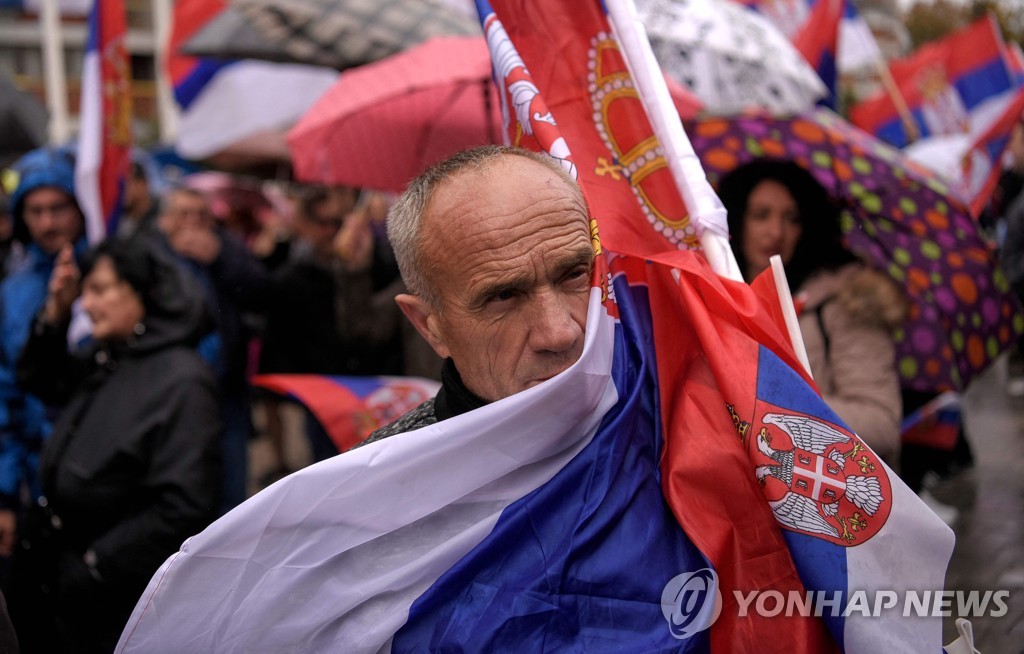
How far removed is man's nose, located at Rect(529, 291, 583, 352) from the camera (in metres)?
1.77

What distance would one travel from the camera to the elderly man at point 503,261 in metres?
1.79

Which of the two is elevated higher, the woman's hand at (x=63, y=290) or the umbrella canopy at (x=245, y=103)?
the umbrella canopy at (x=245, y=103)

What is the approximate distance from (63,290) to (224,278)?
1649 millimetres

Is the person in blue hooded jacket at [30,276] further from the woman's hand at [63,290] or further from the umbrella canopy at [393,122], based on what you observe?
the umbrella canopy at [393,122]

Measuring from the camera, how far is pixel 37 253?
463cm

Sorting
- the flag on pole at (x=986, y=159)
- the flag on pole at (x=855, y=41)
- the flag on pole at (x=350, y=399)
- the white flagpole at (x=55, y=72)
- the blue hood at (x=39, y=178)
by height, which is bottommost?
the flag on pole at (x=986, y=159)

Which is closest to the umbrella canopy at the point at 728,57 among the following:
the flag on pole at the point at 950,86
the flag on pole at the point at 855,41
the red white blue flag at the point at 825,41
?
the red white blue flag at the point at 825,41

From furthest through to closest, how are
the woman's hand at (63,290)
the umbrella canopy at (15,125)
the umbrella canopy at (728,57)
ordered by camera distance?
the umbrella canopy at (15,125) → the woman's hand at (63,290) → the umbrella canopy at (728,57)

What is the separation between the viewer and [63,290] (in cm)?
406

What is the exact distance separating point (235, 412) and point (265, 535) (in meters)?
4.07

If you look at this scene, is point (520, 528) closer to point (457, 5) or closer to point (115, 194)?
point (115, 194)

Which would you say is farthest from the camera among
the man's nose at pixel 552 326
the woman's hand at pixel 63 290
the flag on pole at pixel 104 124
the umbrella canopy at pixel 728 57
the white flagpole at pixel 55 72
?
the white flagpole at pixel 55 72

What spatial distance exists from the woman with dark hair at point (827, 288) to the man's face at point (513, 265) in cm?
162

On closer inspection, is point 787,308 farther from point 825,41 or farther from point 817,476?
point 825,41
